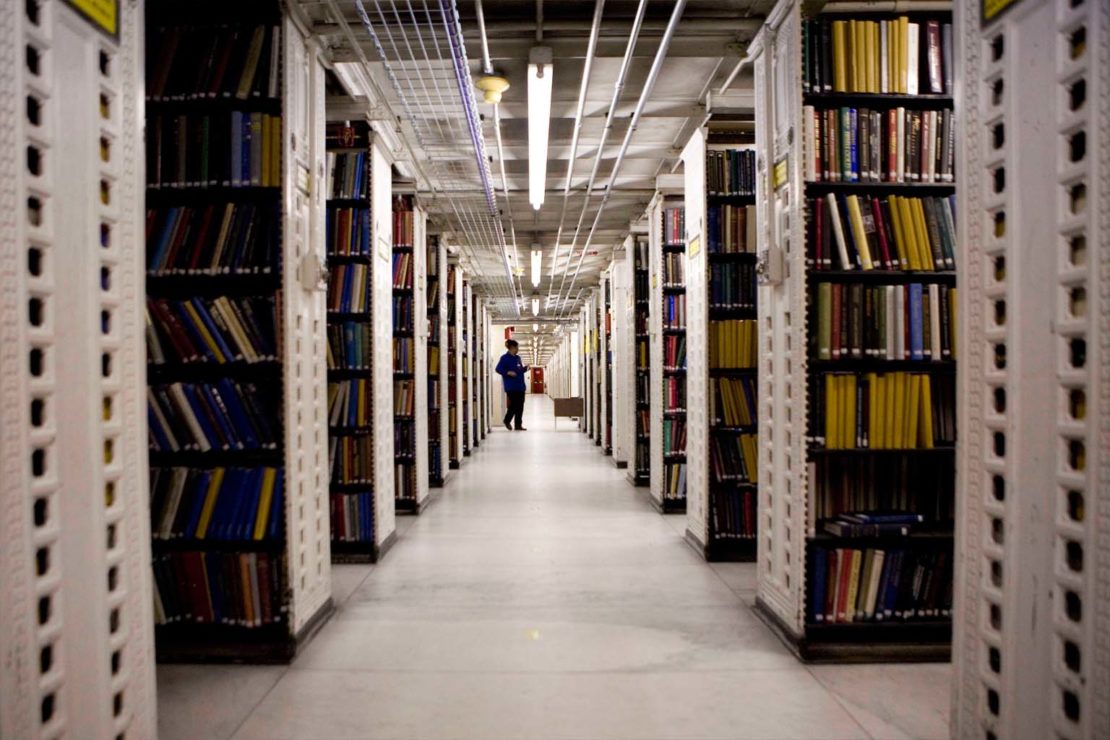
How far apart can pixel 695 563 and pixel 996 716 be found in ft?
9.40

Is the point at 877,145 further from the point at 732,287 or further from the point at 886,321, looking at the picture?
the point at 732,287

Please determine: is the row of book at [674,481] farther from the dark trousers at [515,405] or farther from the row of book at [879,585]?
the dark trousers at [515,405]

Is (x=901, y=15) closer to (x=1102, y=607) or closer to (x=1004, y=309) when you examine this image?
(x=1004, y=309)

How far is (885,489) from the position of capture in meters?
3.16

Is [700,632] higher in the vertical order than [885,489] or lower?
lower

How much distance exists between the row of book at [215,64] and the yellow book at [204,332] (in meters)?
0.85

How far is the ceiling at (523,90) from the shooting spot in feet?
11.8

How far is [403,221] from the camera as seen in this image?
580cm

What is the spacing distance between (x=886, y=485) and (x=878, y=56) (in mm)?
1817

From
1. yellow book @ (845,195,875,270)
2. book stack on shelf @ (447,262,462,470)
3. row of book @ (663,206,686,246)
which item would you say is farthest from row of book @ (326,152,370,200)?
book stack on shelf @ (447,262,462,470)

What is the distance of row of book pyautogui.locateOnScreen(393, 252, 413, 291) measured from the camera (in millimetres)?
5691

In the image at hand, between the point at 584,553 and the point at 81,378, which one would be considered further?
the point at 584,553

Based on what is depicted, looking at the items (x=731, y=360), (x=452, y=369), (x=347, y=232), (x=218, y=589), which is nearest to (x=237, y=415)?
(x=218, y=589)

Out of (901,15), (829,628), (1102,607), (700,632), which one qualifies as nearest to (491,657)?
(700,632)
